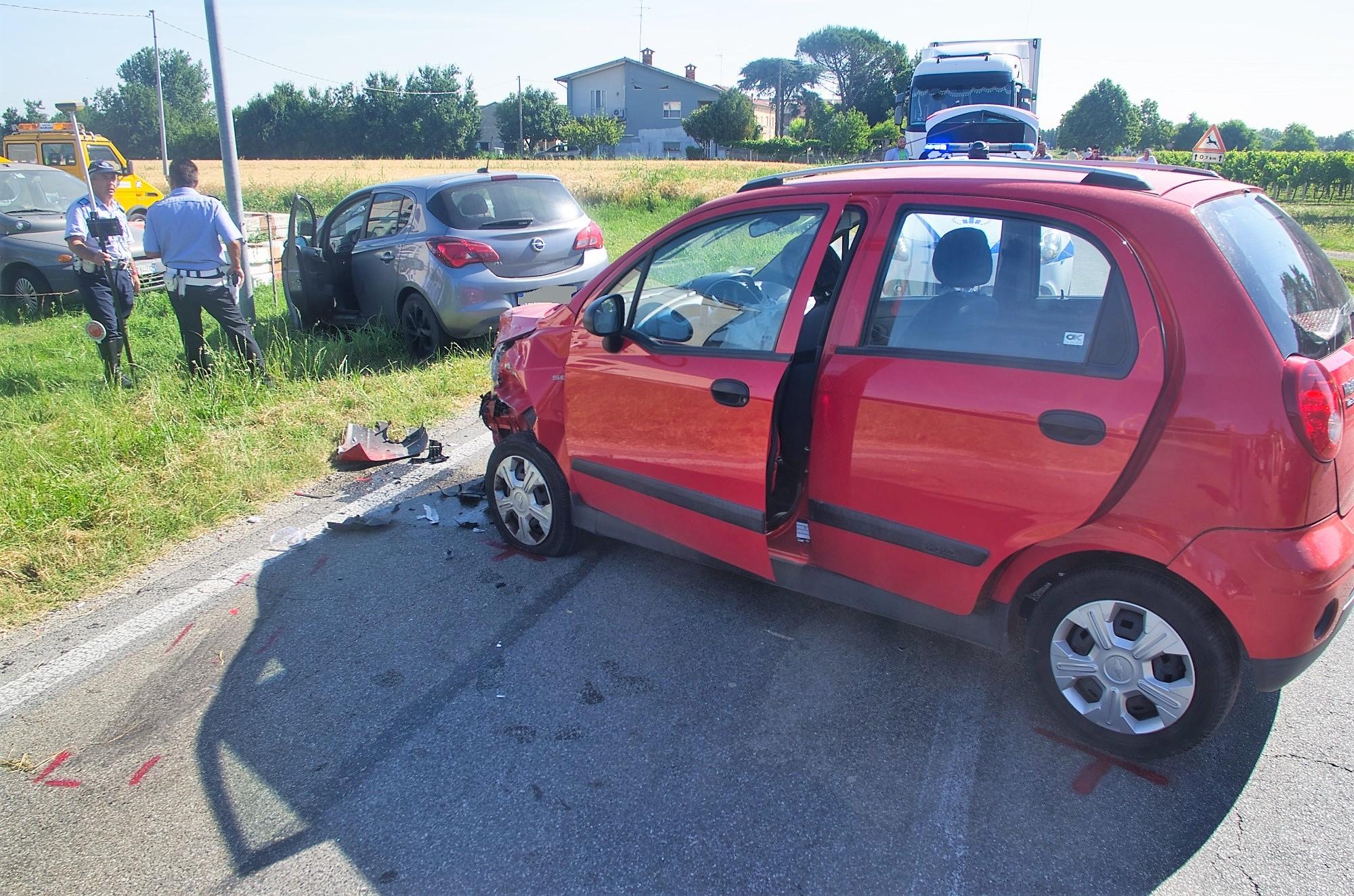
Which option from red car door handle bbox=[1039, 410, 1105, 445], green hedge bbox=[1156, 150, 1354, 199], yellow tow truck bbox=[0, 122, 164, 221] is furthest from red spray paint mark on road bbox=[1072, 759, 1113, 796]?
green hedge bbox=[1156, 150, 1354, 199]

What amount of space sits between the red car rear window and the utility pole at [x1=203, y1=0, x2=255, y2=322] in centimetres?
669

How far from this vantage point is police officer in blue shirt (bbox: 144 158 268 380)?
645cm

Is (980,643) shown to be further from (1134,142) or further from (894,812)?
(1134,142)

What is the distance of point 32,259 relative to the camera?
33.4 feet

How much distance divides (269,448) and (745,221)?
3809 millimetres

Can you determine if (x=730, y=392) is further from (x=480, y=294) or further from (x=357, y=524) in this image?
(x=480, y=294)

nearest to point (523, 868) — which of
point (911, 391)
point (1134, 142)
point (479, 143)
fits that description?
point (911, 391)

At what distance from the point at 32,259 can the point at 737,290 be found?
10380 mm

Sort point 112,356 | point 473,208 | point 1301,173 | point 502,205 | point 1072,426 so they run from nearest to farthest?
point 1072,426 → point 112,356 → point 473,208 → point 502,205 → point 1301,173

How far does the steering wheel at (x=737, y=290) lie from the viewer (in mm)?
3465

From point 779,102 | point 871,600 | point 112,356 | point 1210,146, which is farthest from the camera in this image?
point 779,102

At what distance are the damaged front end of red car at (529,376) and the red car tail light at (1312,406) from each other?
2.75 meters

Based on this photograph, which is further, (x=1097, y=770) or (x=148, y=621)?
(x=148, y=621)

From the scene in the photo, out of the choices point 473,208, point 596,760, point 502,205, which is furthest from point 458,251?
point 596,760
